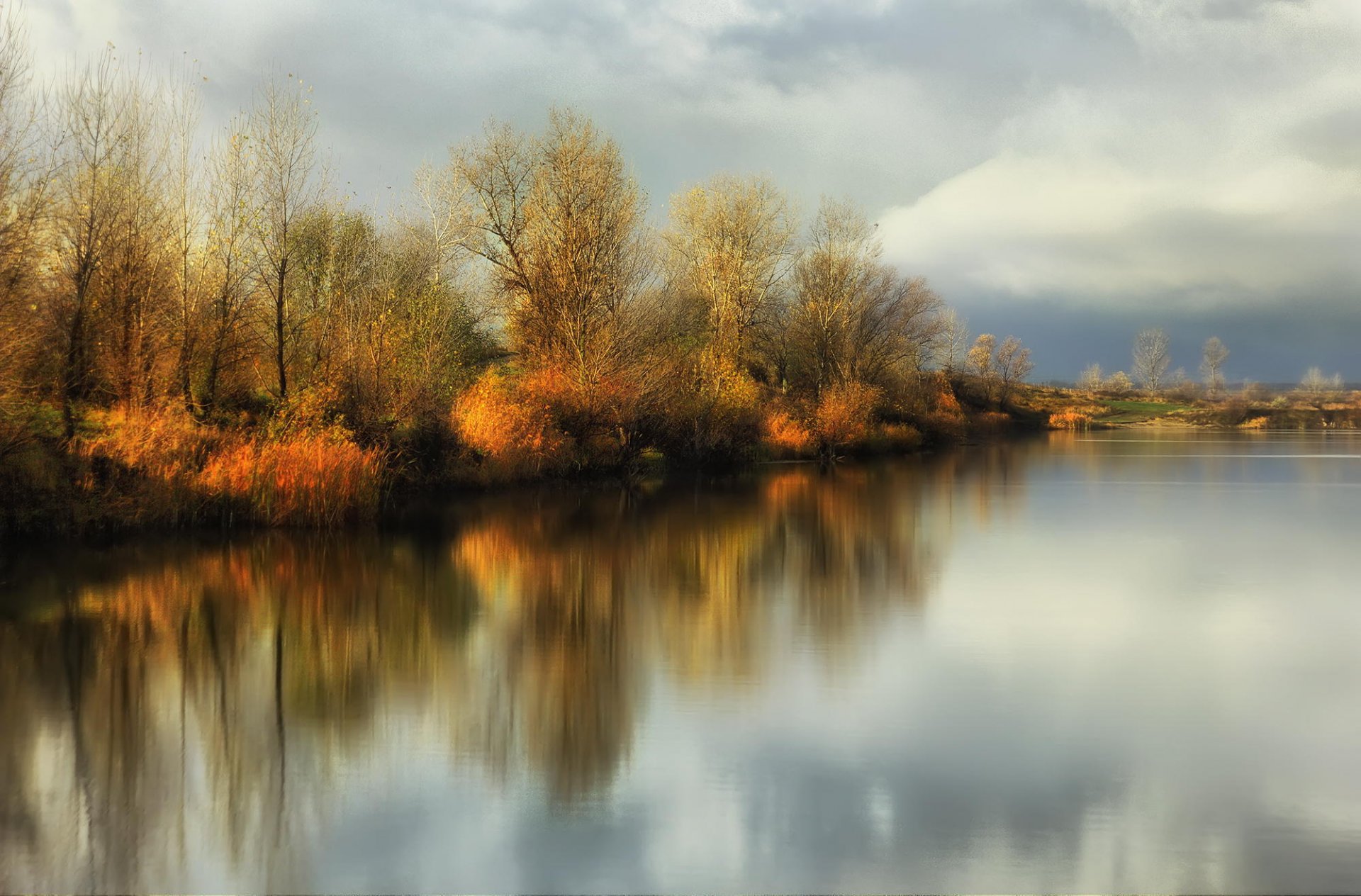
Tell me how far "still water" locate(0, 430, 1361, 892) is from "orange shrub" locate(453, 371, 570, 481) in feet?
30.3

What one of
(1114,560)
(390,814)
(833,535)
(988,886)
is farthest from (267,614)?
(1114,560)

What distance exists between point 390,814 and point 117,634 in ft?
19.9

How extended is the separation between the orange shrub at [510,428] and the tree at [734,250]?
16.3m

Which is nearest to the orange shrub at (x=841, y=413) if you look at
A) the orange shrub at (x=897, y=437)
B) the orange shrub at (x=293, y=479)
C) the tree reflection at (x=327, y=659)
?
the orange shrub at (x=897, y=437)

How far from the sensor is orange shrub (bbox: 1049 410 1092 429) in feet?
294

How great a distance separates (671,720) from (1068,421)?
90663 millimetres

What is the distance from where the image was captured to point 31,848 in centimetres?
492

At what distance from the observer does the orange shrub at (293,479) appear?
1669 centimetres

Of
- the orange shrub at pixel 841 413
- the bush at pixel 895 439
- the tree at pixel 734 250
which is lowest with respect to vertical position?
the bush at pixel 895 439

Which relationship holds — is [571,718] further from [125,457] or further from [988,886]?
[125,457]

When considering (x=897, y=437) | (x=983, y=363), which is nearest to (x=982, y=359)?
(x=983, y=363)

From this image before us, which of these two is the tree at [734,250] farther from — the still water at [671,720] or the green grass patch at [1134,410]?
the green grass patch at [1134,410]

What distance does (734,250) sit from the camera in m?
43.8

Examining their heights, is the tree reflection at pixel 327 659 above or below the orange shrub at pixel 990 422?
below
